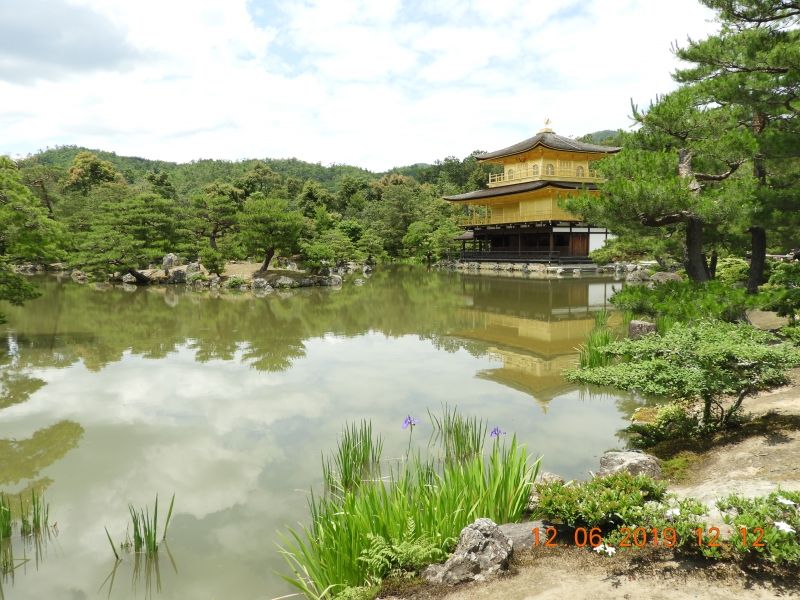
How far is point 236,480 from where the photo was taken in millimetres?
4785

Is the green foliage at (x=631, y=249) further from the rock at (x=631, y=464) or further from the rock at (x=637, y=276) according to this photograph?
the rock at (x=631, y=464)

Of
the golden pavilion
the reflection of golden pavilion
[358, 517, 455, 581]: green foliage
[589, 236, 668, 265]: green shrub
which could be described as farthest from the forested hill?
[358, 517, 455, 581]: green foliage

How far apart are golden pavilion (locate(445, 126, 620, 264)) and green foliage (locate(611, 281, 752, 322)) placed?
18723mm

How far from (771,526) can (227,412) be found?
577 cm

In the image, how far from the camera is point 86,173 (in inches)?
1724

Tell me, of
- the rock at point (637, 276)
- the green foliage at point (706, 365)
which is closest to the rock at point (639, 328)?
the green foliage at point (706, 365)

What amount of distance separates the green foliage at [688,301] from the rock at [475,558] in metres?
4.62

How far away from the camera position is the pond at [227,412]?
371 centimetres

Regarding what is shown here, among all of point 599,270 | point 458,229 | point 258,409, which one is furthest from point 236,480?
point 458,229

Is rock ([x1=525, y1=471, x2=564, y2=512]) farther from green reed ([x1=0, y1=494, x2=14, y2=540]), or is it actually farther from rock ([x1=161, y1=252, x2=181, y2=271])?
rock ([x1=161, y1=252, x2=181, y2=271])

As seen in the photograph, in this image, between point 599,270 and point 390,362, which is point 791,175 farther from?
point 599,270

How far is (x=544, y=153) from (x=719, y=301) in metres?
23.6

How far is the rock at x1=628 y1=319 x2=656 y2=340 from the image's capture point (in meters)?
9.08
